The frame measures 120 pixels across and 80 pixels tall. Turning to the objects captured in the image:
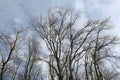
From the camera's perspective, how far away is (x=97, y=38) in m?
25.0

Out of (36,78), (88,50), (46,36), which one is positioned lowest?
(36,78)

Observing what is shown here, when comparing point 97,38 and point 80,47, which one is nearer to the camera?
point 80,47

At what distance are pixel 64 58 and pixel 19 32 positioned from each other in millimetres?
6765

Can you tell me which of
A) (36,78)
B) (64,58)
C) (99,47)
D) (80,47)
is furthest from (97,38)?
(36,78)

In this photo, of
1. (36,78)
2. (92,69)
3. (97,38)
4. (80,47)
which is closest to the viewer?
(80,47)

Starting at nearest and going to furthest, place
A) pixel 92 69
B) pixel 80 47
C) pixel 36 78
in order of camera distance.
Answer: pixel 80 47 → pixel 92 69 → pixel 36 78

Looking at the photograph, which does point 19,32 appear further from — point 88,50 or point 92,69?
point 92,69

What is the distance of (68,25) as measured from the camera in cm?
2427

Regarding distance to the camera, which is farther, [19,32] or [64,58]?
[19,32]

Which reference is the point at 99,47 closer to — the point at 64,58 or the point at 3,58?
the point at 64,58

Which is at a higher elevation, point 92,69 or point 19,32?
point 19,32

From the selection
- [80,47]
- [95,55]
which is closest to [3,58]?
[80,47]

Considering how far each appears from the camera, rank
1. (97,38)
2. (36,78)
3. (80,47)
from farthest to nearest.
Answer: (36,78) < (97,38) < (80,47)

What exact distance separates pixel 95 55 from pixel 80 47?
2.88m
